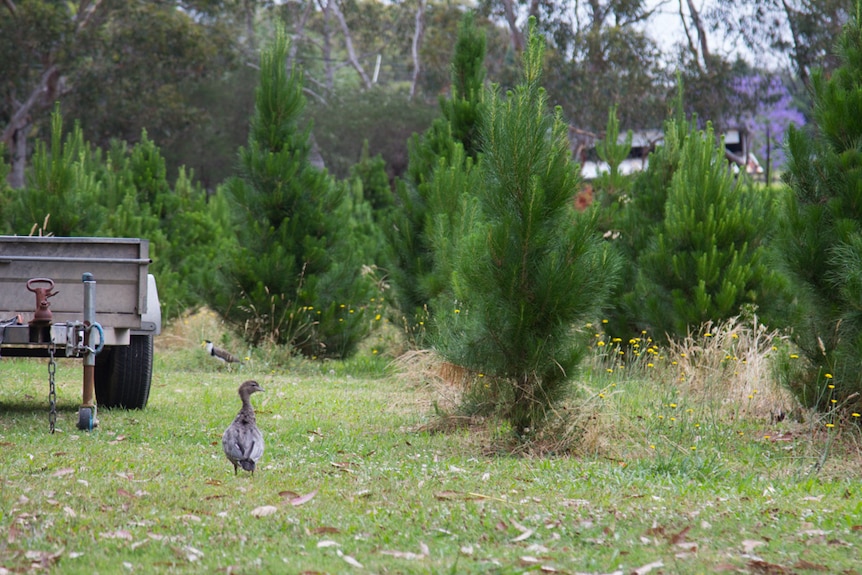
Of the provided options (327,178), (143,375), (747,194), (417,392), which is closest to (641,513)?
(417,392)

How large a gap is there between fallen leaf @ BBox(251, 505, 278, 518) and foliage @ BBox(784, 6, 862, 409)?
4.23 meters

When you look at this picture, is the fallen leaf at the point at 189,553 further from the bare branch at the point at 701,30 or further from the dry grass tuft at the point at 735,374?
the bare branch at the point at 701,30

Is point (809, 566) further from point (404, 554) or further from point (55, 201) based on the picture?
point (55, 201)

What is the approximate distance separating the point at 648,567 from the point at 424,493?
1574mm

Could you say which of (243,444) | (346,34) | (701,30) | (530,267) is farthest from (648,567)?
(346,34)

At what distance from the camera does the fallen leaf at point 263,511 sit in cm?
493

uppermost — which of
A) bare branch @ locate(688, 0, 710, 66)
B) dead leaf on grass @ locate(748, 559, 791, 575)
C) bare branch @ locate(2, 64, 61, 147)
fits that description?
bare branch @ locate(688, 0, 710, 66)

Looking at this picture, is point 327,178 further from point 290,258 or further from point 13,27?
point 13,27

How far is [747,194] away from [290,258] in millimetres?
5522

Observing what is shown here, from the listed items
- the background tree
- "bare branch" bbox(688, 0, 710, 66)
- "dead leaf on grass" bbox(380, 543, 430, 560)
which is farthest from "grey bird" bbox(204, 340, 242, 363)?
"bare branch" bbox(688, 0, 710, 66)

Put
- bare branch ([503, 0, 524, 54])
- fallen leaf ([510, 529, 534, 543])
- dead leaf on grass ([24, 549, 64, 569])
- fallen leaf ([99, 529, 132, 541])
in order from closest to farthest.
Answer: dead leaf on grass ([24, 549, 64, 569]) < fallen leaf ([99, 529, 132, 541]) < fallen leaf ([510, 529, 534, 543]) < bare branch ([503, 0, 524, 54])

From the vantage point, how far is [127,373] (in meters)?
8.41

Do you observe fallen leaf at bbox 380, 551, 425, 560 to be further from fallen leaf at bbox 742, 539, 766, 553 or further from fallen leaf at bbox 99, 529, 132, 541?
fallen leaf at bbox 742, 539, 766, 553

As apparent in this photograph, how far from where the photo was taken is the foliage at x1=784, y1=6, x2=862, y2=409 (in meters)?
7.33
